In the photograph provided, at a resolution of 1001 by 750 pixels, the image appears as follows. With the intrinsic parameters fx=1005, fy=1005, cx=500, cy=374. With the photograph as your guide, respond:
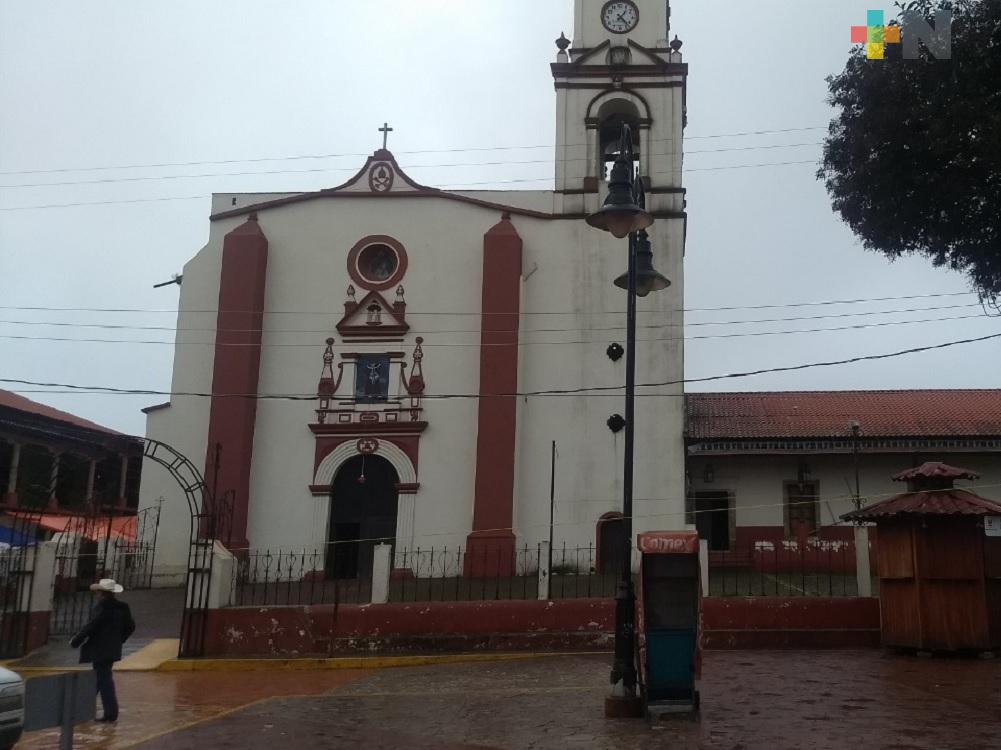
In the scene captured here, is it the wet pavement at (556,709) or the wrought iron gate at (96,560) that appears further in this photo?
the wrought iron gate at (96,560)

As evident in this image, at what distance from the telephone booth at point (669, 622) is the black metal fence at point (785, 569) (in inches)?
245

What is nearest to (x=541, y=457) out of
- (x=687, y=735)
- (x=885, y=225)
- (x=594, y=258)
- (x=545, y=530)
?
(x=545, y=530)

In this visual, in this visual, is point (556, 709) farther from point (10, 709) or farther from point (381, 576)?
point (381, 576)

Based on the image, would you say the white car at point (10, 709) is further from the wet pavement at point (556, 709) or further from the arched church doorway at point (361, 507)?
the arched church doorway at point (361, 507)

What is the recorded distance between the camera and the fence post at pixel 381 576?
15.3m

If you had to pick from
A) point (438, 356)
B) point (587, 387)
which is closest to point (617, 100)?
point (587, 387)

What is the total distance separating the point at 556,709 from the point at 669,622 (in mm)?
1368

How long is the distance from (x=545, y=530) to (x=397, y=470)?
3.75 meters

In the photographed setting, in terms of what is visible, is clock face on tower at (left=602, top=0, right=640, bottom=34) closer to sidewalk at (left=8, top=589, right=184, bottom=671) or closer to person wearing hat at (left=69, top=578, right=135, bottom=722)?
sidewalk at (left=8, top=589, right=184, bottom=671)

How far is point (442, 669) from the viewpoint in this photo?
13.5 meters

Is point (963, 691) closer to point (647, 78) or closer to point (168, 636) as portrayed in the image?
point (168, 636)

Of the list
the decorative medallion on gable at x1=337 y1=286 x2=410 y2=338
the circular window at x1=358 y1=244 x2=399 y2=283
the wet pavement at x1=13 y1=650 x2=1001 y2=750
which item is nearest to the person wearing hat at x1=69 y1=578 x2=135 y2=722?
the wet pavement at x1=13 y1=650 x2=1001 y2=750

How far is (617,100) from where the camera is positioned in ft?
83.8

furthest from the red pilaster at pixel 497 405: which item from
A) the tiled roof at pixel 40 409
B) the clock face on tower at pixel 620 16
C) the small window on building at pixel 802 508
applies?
the tiled roof at pixel 40 409
